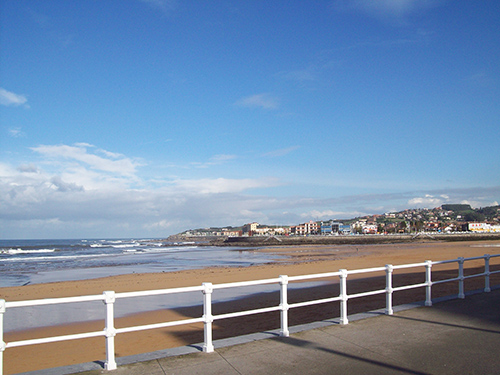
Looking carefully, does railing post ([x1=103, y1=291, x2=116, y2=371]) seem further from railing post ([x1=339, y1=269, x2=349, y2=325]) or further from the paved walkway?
railing post ([x1=339, y1=269, x2=349, y2=325])

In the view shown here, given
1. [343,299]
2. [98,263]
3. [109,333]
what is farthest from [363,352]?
[98,263]

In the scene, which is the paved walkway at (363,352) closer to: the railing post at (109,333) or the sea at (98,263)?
the railing post at (109,333)

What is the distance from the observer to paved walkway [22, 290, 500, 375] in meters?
4.84

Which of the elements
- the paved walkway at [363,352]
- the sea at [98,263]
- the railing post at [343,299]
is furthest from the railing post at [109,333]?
the sea at [98,263]

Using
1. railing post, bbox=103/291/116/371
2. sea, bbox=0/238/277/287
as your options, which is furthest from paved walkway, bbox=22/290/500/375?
sea, bbox=0/238/277/287

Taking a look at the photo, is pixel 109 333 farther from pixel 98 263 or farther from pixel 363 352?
pixel 98 263

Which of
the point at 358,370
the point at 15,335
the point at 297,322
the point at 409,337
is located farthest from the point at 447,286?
the point at 15,335

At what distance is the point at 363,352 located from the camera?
5449 millimetres

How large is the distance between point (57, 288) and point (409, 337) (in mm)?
17336

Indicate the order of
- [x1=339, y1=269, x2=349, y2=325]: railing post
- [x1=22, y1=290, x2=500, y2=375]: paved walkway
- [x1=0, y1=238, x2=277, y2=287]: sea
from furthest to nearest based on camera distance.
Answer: [x1=0, y1=238, x2=277, y2=287]: sea → [x1=339, y1=269, x2=349, y2=325]: railing post → [x1=22, y1=290, x2=500, y2=375]: paved walkway

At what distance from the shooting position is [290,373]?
15.5 ft

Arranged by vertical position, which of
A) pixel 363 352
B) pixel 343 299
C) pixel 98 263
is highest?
pixel 343 299

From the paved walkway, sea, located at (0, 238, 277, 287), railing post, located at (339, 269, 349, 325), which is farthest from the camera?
sea, located at (0, 238, 277, 287)

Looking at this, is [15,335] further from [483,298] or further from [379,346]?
[483,298]
